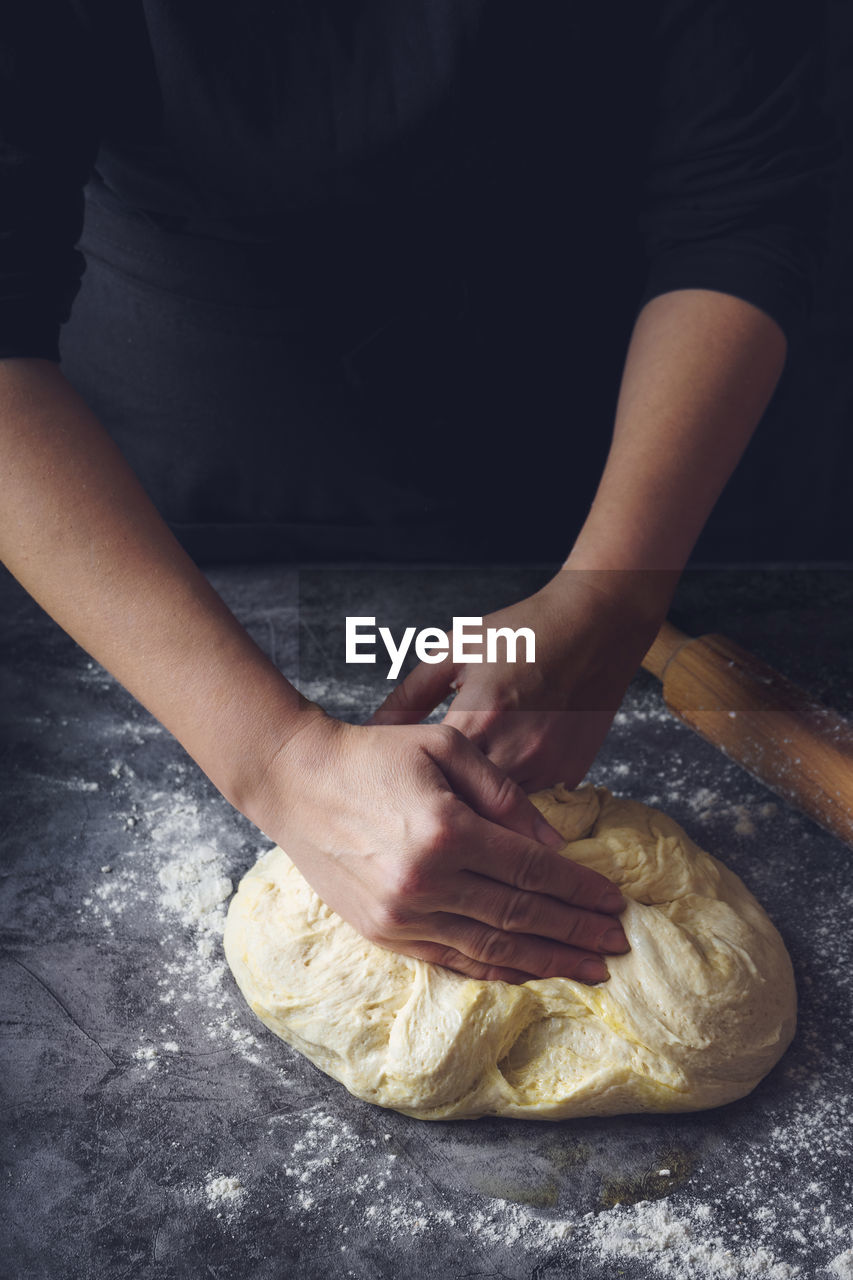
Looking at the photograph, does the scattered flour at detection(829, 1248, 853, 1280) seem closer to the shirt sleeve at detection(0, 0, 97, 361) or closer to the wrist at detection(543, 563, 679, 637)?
the wrist at detection(543, 563, 679, 637)

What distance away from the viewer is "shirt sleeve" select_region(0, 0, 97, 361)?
1.23 m

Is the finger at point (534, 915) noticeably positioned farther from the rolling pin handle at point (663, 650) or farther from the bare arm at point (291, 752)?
the rolling pin handle at point (663, 650)

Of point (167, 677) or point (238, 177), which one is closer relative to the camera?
point (167, 677)

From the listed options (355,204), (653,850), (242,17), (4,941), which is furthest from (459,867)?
(242,17)

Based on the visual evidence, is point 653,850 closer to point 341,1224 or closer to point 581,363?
point 341,1224

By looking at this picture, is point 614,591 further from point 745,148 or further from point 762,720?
point 745,148

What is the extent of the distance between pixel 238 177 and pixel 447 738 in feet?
3.05

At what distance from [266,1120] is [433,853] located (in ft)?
1.46

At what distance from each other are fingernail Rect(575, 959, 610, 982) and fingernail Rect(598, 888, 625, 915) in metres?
0.07

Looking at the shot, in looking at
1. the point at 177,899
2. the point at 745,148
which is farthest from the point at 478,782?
the point at 745,148

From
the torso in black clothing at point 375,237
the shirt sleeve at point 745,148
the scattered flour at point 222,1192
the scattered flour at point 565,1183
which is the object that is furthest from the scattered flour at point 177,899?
the shirt sleeve at point 745,148

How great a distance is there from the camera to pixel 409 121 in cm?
151

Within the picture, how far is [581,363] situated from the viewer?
2.07 metres

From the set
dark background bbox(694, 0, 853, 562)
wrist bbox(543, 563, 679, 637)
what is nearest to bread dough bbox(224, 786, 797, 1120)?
wrist bbox(543, 563, 679, 637)
